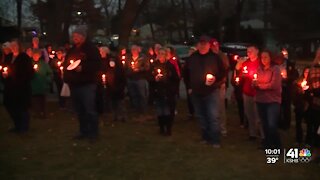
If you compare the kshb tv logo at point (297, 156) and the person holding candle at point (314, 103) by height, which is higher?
the person holding candle at point (314, 103)

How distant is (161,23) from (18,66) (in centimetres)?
6048

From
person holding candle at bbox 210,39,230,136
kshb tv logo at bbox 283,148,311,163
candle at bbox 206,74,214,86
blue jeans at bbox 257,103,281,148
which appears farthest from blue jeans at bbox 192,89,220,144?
kshb tv logo at bbox 283,148,311,163

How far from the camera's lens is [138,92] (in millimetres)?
13297

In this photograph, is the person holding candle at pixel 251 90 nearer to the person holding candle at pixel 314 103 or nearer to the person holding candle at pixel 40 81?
the person holding candle at pixel 314 103

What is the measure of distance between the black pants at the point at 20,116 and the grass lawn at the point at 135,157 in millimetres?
186

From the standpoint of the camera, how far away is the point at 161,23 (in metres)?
69.9

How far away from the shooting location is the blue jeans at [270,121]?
8.60 metres

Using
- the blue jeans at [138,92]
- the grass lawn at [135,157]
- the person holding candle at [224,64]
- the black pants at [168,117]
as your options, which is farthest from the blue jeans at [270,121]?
the blue jeans at [138,92]

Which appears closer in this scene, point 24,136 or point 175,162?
point 175,162

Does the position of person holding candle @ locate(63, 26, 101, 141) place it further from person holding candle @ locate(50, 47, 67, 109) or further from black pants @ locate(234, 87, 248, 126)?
person holding candle @ locate(50, 47, 67, 109)

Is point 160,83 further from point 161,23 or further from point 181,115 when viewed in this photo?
point 161,23

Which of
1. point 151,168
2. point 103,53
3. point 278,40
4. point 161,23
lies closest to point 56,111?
point 103,53

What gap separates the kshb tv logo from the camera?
8148 millimetres

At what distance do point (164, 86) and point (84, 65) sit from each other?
5.61 feet
